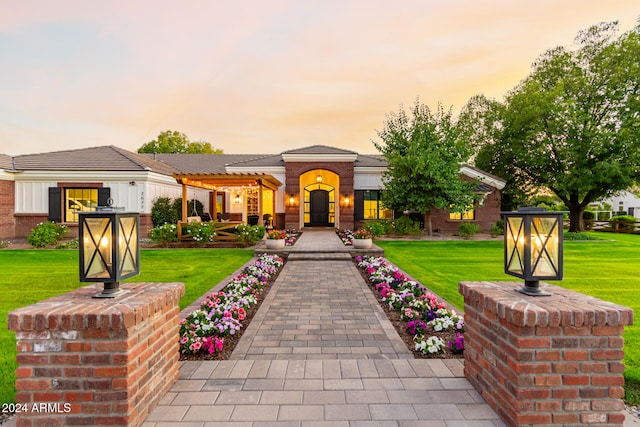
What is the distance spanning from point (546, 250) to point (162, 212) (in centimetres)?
1819

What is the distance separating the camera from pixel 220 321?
14.0 ft

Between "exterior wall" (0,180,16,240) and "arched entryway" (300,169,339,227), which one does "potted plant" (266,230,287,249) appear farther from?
"exterior wall" (0,180,16,240)

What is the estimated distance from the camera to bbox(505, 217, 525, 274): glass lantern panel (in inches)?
105

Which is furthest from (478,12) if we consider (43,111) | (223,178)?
(43,111)

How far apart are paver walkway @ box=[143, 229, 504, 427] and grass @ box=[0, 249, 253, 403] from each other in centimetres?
173

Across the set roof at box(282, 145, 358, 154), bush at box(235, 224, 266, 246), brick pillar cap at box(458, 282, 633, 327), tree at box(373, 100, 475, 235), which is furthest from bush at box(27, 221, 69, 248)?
brick pillar cap at box(458, 282, 633, 327)

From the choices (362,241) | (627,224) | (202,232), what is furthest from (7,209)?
(627,224)

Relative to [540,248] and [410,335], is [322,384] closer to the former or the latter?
[410,335]

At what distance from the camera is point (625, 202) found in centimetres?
4444

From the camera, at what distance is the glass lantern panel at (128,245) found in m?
2.59

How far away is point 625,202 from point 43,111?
66.4m

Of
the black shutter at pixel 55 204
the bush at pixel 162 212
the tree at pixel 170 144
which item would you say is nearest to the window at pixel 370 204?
the bush at pixel 162 212

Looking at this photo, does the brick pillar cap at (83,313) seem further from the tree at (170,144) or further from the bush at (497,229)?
the tree at (170,144)

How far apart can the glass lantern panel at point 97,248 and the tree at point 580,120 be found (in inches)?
900
